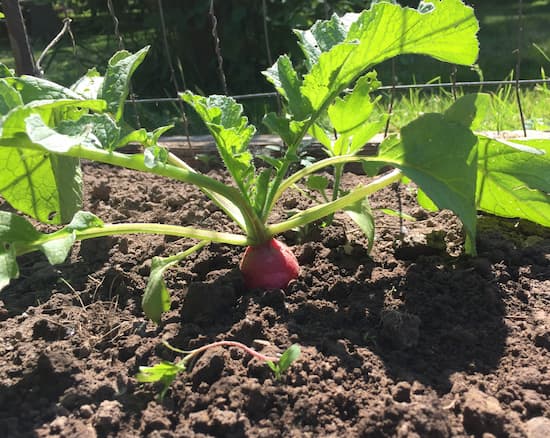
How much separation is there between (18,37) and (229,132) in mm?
1265

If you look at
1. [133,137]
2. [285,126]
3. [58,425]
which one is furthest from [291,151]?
[58,425]

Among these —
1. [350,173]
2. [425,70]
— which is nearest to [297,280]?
[350,173]

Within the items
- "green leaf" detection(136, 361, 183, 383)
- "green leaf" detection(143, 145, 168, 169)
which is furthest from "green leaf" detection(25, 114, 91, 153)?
"green leaf" detection(136, 361, 183, 383)

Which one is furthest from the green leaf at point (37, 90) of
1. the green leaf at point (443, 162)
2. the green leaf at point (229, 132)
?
the green leaf at point (443, 162)

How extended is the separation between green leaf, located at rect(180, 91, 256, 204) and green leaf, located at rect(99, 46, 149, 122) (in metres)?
0.14

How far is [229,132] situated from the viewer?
1619 millimetres

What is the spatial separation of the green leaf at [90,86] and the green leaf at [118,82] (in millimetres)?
48

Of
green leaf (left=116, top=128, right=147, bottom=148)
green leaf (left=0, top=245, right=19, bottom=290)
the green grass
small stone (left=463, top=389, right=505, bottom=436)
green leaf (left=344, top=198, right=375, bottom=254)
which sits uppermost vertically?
green leaf (left=116, top=128, right=147, bottom=148)

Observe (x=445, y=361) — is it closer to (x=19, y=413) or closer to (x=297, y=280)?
(x=297, y=280)

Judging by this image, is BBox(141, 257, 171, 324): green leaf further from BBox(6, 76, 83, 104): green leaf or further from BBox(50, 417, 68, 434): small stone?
BBox(6, 76, 83, 104): green leaf

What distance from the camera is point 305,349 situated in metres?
1.45

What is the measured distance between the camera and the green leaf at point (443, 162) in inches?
60.6

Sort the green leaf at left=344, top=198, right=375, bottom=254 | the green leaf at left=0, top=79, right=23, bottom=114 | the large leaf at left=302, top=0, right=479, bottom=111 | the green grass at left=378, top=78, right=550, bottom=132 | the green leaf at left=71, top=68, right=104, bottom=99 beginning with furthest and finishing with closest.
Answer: the green grass at left=378, top=78, right=550, bottom=132 → the green leaf at left=71, top=68, right=104, bottom=99 → the green leaf at left=344, top=198, right=375, bottom=254 → the large leaf at left=302, top=0, right=479, bottom=111 → the green leaf at left=0, top=79, right=23, bottom=114

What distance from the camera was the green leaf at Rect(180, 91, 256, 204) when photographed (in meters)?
1.64
